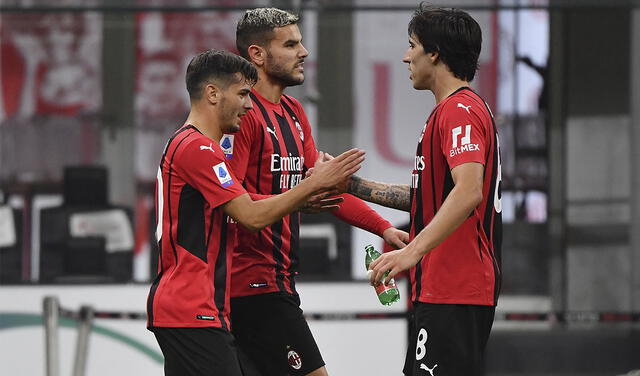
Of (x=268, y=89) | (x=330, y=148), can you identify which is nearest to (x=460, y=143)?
(x=268, y=89)

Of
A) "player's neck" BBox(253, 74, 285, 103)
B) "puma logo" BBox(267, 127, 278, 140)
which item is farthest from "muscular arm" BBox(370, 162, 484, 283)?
"player's neck" BBox(253, 74, 285, 103)

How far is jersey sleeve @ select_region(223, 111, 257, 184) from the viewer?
578 cm

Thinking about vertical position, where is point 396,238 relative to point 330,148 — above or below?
below

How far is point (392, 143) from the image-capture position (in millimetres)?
10344

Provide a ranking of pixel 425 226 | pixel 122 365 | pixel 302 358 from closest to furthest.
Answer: pixel 425 226, pixel 302 358, pixel 122 365

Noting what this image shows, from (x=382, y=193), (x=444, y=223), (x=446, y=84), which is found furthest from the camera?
(x=382, y=193)

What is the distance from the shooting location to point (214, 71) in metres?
5.50

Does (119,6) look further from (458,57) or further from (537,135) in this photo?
(458,57)

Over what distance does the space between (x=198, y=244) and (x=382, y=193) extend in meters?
1.20

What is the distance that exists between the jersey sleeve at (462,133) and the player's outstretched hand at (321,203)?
2.26ft

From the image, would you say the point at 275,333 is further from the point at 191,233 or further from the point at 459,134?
the point at 459,134

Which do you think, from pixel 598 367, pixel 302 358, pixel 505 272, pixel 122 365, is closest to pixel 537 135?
pixel 505 272

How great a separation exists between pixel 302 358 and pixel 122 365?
4.61 meters

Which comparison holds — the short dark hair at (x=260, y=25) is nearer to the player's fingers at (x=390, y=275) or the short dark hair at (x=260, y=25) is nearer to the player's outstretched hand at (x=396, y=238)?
the player's outstretched hand at (x=396, y=238)
